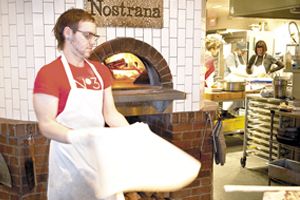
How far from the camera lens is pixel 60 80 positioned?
190 cm

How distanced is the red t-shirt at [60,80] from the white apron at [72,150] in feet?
0.08

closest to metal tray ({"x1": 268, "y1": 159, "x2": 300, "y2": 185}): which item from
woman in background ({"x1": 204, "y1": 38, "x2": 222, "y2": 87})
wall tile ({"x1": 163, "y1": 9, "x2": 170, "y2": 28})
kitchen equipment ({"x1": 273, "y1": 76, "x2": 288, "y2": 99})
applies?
kitchen equipment ({"x1": 273, "y1": 76, "x2": 288, "y2": 99})

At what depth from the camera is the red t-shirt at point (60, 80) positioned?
1.85m

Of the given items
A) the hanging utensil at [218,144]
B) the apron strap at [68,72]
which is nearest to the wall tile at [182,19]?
the hanging utensil at [218,144]

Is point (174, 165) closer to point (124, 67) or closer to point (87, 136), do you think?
point (87, 136)

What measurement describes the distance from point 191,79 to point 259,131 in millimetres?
2369

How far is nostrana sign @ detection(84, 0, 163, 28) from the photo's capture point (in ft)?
8.83

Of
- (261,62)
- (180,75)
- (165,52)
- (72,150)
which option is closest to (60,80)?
(72,150)

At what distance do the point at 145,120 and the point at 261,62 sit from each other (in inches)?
203

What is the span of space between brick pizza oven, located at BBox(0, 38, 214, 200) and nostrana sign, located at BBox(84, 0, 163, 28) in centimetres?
15

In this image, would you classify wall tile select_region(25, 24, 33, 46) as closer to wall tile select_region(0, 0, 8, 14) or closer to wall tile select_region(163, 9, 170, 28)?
wall tile select_region(0, 0, 8, 14)

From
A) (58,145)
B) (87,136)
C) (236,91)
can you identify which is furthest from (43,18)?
(236,91)

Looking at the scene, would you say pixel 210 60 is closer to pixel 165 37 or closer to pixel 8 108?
pixel 165 37

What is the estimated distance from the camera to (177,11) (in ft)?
9.64
